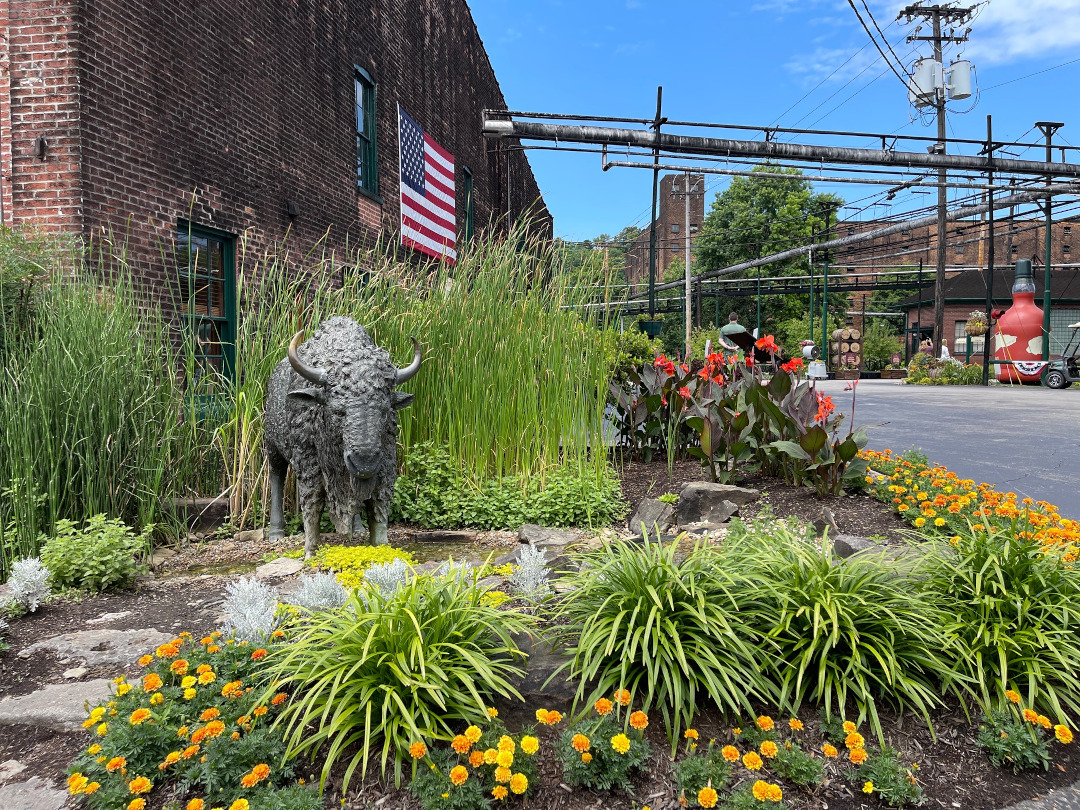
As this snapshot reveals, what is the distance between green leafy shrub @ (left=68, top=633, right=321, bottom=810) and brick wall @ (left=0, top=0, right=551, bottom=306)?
483cm

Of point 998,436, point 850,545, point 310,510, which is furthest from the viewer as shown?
point 998,436

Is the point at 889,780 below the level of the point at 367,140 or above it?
below

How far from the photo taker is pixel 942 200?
22.9 meters

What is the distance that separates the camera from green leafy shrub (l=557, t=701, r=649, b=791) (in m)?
1.86

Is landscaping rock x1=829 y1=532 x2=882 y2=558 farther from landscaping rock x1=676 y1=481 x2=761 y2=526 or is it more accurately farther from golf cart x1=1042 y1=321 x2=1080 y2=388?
golf cart x1=1042 y1=321 x2=1080 y2=388

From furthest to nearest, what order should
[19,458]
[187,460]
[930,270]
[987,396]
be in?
[930,270], [987,396], [187,460], [19,458]

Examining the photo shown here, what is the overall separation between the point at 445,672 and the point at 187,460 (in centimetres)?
384

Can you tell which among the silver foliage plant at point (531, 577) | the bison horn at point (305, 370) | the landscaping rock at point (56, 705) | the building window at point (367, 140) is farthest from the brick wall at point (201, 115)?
the silver foliage plant at point (531, 577)

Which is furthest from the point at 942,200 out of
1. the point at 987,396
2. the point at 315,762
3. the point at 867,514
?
the point at 315,762

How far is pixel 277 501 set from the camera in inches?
188

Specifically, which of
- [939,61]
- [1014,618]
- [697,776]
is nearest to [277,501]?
[697,776]

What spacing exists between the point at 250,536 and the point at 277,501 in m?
0.42

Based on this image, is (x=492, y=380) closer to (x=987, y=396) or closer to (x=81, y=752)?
(x=81, y=752)

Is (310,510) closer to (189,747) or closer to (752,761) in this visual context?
(189,747)
